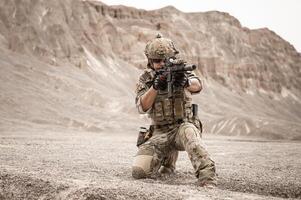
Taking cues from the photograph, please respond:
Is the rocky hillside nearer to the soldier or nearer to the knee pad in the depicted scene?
the soldier

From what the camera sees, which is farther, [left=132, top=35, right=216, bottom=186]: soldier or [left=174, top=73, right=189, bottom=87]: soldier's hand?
[left=132, top=35, right=216, bottom=186]: soldier

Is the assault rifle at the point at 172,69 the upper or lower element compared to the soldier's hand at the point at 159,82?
upper

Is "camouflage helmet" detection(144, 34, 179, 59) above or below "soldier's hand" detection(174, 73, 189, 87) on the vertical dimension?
above

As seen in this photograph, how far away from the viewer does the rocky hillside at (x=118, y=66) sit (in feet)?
117

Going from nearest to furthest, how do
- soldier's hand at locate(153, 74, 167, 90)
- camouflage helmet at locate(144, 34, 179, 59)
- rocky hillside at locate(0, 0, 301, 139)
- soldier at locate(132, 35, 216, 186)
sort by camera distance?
soldier's hand at locate(153, 74, 167, 90) → soldier at locate(132, 35, 216, 186) → camouflage helmet at locate(144, 34, 179, 59) → rocky hillside at locate(0, 0, 301, 139)

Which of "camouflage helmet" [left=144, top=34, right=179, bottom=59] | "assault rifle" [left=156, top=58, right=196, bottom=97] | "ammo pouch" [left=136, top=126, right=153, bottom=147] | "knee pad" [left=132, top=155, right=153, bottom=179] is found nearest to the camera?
"assault rifle" [left=156, top=58, right=196, bottom=97]

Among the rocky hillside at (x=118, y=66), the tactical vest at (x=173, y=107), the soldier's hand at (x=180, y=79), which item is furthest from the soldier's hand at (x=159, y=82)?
the rocky hillside at (x=118, y=66)

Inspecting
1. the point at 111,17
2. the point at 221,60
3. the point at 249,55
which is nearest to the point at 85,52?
the point at 111,17

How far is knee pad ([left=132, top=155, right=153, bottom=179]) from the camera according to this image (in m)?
5.43

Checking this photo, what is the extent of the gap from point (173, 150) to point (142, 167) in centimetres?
66

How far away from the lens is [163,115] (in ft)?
18.7

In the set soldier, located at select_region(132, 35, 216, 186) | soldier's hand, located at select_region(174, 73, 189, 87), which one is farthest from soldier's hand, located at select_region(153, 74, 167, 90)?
soldier's hand, located at select_region(174, 73, 189, 87)

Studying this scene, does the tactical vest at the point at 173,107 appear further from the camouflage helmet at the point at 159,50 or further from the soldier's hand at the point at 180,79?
the camouflage helmet at the point at 159,50

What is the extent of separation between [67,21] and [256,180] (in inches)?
1824
